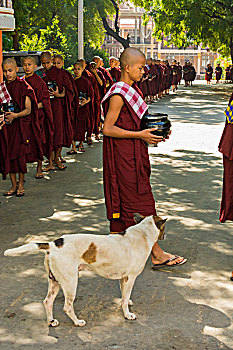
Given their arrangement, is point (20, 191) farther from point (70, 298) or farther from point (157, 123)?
point (70, 298)

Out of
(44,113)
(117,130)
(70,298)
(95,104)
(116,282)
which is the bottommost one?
(116,282)

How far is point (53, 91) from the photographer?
32.6 ft

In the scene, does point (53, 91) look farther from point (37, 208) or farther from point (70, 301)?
point (70, 301)

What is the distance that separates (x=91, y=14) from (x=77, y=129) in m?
31.8

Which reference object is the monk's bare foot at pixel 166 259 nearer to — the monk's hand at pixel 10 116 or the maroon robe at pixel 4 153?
the maroon robe at pixel 4 153

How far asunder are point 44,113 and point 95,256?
542 centimetres

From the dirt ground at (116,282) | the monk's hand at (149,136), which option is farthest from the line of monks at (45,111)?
the monk's hand at (149,136)

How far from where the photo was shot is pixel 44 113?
9219 mm

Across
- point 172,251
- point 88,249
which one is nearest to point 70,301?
point 88,249

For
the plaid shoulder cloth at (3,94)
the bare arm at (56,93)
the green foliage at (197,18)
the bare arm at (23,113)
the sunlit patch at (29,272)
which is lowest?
the sunlit patch at (29,272)

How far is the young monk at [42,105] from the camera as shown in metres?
A: 8.34

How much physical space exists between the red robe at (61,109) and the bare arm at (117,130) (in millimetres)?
5037

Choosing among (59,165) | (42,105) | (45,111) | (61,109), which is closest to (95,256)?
(42,105)

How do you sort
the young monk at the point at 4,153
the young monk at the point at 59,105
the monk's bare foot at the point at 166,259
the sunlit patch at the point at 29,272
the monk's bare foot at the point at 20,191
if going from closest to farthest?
the sunlit patch at the point at 29,272
the monk's bare foot at the point at 166,259
the young monk at the point at 4,153
the monk's bare foot at the point at 20,191
the young monk at the point at 59,105
